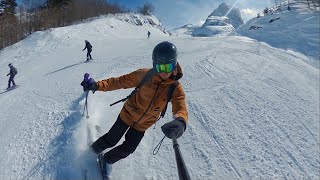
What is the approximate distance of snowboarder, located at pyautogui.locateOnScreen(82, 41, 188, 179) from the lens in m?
4.14

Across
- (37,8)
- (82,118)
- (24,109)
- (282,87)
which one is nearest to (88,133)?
(82,118)

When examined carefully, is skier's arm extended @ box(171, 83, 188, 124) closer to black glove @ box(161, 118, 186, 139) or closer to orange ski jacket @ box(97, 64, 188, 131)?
orange ski jacket @ box(97, 64, 188, 131)

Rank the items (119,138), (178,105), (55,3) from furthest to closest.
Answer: (55,3) → (119,138) → (178,105)

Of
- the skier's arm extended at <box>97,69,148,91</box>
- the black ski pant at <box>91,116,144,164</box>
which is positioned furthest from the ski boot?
the skier's arm extended at <box>97,69,148,91</box>

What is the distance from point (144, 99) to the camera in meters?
4.55

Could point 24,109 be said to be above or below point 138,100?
below

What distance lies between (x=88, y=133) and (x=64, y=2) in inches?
1990

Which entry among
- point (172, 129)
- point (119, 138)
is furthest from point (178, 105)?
point (119, 138)

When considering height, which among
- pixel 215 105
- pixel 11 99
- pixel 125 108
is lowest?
pixel 11 99

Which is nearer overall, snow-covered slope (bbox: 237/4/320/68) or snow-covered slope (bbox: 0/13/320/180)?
snow-covered slope (bbox: 0/13/320/180)

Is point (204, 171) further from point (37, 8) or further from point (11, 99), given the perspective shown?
point (37, 8)

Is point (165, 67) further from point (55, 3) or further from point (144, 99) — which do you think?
point (55, 3)

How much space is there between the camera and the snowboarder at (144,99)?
414cm

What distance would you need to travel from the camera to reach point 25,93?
1255cm
